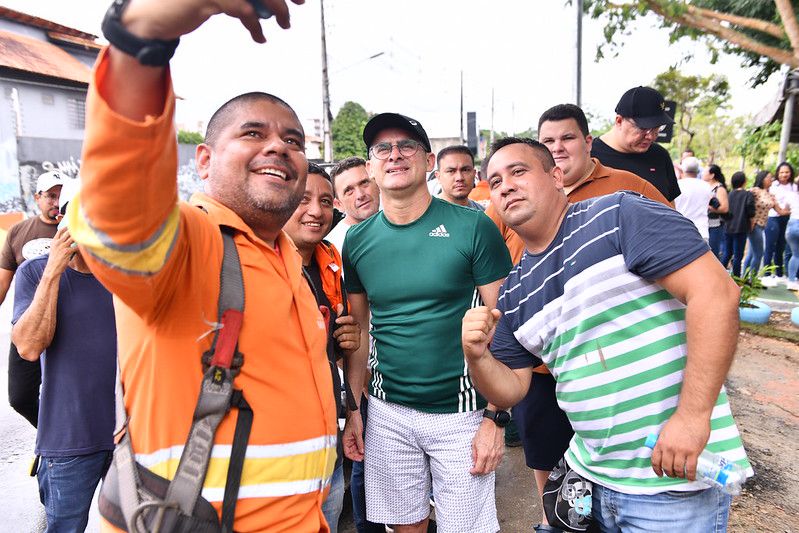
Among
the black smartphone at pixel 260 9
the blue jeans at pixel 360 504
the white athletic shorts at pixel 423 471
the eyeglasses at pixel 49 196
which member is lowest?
the blue jeans at pixel 360 504

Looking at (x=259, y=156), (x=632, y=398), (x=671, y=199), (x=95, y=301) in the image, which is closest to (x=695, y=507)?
(x=632, y=398)

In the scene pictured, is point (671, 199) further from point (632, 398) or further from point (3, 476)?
point (3, 476)

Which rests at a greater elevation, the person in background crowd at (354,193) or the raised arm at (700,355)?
the person in background crowd at (354,193)

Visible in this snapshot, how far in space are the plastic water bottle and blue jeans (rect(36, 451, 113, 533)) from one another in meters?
2.59

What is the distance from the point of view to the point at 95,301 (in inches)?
98.7

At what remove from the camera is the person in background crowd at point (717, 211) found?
912 centimetres

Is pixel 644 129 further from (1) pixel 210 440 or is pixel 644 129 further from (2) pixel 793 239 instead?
(2) pixel 793 239

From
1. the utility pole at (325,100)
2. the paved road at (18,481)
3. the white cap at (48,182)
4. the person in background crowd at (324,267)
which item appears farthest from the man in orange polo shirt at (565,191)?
the utility pole at (325,100)

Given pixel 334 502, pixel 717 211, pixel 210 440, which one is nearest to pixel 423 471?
pixel 334 502

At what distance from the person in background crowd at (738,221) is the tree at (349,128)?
43.3 metres

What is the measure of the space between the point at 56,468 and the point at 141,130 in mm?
2281

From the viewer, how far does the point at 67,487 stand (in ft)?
8.02

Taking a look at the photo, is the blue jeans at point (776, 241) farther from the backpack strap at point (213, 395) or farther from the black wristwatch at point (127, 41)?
the black wristwatch at point (127, 41)

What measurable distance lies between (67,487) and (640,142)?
4207mm
